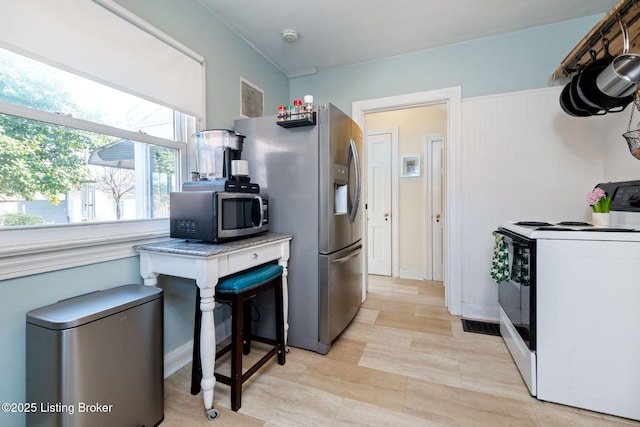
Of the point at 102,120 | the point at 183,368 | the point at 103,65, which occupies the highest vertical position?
the point at 103,65

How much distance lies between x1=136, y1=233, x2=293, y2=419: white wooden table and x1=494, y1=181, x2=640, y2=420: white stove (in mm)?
1652

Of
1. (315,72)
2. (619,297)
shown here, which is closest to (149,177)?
(315,72)

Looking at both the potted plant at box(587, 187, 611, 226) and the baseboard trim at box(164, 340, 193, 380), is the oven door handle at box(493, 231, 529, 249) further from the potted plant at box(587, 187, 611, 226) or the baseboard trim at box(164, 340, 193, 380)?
the baseboard trim at box(164, 340, 193, 380)

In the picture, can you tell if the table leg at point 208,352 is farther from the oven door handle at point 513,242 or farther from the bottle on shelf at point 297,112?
the oven door handle at point 513,242

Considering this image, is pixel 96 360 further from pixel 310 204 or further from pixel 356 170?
pixel 356 170

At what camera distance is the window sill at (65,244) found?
3.73 feet

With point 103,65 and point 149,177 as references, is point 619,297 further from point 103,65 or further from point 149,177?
point 103,65

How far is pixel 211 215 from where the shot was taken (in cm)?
151

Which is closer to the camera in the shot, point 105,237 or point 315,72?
point 105,237

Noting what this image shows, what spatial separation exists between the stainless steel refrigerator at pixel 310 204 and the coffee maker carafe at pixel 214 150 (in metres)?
0.26

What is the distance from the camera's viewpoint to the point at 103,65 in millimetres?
1451

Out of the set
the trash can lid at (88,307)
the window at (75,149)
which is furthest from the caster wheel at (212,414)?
the window at (75,149)

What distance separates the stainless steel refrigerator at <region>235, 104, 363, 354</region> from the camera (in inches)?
79.0

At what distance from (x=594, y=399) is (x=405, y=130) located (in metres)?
3.37
